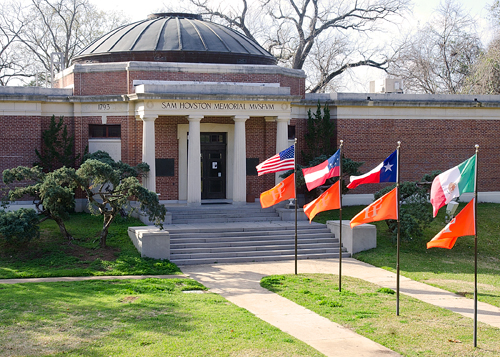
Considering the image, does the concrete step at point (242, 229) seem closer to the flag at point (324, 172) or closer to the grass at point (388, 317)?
the grass at point (388, 317)

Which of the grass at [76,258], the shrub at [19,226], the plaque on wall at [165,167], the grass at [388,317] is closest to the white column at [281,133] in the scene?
the plaque on wall at [165,167]

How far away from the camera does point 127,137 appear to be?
2648 centimetres

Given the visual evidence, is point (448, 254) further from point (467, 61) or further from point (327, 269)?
point (467, 61)

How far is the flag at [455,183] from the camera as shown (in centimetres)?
1163

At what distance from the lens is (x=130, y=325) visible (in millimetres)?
11438

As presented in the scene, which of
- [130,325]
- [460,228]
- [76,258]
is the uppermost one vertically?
[460,228]

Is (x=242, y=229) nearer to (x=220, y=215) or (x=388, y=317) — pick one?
(x=220, y=215)

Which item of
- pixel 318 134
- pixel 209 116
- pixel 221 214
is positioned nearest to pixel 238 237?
pixel 221 214

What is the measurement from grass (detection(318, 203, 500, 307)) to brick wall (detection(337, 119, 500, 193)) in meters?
3.60

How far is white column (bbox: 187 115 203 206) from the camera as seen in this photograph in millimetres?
24766

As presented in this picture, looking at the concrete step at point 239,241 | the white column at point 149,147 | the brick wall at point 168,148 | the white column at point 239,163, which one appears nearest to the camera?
the concrete step at point 239,241

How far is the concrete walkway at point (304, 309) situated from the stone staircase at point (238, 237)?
29.0 inches

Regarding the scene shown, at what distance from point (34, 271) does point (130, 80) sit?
1176 cm

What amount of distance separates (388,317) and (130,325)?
558cm
